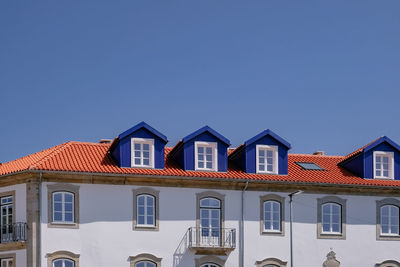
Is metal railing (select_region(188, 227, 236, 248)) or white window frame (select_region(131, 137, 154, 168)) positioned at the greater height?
white window frame (select_region(131, 137, 154, 168))

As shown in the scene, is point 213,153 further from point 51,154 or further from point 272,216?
point 51,154

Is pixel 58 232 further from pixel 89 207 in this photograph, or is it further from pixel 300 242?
pixel 300 242

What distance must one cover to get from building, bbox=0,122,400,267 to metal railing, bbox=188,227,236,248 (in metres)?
0.06

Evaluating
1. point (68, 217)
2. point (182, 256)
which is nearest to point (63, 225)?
point (68, 217)

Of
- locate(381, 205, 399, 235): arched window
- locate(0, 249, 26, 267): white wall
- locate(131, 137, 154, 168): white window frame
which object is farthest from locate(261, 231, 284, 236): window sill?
locate(0, 249, 26, 267): white wall

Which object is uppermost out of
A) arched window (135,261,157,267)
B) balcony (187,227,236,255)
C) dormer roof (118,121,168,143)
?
dormer roof (118,121,168,143)

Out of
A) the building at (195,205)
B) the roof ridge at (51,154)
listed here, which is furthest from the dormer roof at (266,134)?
the roof ridge at (51,154)

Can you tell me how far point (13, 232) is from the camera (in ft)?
158

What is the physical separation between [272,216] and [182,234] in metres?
5.17

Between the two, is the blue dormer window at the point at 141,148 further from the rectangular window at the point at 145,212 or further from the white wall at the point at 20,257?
the white wall at the point at 20,257

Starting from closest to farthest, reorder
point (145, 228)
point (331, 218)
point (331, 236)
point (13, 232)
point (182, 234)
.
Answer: point (13, 232) < point (145, 228) < point (182, 234) < point (331, 236) < point (331, 218)

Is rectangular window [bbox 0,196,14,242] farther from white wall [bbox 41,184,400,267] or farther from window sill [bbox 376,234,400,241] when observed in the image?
window sill [bbox 376,234,400,241]

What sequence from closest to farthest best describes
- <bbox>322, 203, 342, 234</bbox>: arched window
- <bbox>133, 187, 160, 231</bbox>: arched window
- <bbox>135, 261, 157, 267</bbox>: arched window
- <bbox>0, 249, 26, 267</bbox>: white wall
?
<bbox>0, 249, 26, 267</bbox>: white wall
<bbox>135, 261, 157, 267</bbox>: arched window
<bbox>133, 187, 160, 231</bbox>: arched window
<bbox>322, 203, 342, 234</bbox>: arched window

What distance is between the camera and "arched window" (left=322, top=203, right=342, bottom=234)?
2071 inches
